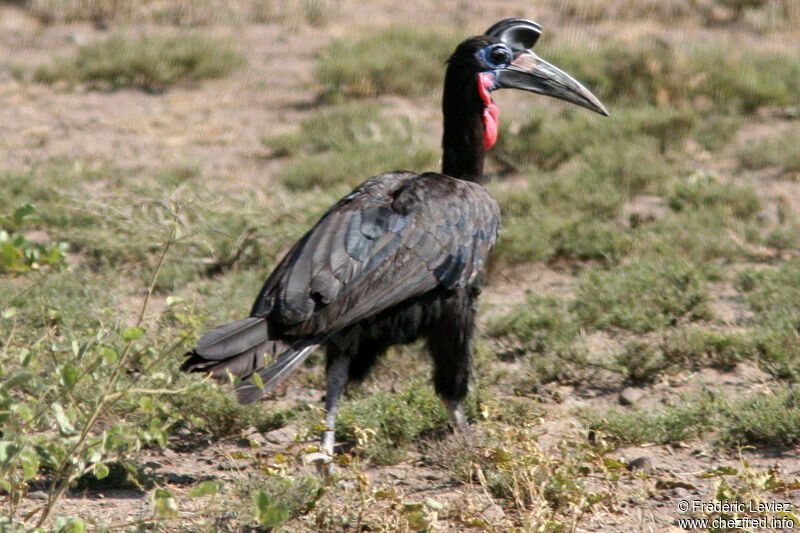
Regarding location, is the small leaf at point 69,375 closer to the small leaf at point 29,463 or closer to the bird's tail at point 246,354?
the small leaf at point 29,463

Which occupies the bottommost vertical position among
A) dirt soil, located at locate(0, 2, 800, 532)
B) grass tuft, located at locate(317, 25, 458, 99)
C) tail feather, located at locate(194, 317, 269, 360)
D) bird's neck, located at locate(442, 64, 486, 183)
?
dirt soil, located at locate(0, 2, 800, 532)

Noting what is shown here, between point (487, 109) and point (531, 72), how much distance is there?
355 millimetres

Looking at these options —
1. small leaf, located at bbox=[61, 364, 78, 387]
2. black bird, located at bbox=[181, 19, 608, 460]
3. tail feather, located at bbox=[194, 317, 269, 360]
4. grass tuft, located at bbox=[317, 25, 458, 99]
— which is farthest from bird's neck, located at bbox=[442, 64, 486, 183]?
grass tuft, located at bbox=[317, 25, 458, 99]

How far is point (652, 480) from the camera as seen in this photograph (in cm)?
399

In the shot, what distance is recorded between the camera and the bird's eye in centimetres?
473

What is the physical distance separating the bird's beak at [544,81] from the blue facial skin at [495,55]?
0.06m

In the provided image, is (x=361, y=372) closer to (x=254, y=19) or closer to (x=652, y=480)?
(x=652, y=480)

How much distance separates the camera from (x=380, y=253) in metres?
4.00

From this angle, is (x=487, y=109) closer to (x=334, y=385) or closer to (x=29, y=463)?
(x=334, y=385)

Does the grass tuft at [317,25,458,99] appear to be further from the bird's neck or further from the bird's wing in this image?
the bird's wing

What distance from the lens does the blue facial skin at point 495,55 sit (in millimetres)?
4699

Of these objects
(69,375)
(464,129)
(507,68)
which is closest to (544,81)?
(507,68)

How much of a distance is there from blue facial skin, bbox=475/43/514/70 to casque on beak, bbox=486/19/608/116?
8 centimetres

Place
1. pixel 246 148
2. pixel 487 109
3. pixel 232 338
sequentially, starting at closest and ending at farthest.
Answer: pixel 232 338 → pixel 487 109 → pixel 246 148
